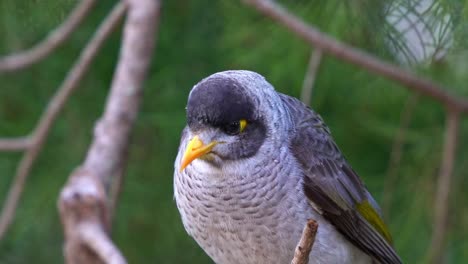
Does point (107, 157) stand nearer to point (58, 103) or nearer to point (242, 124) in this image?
point (58, 103)

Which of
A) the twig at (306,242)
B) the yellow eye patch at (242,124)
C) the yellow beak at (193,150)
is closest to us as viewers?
the twig at (306,242)

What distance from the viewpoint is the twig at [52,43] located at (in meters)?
4.94

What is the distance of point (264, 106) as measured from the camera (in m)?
3.43

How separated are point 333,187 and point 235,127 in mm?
529

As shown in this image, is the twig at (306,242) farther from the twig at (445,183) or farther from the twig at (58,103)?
the twig at (58,103)

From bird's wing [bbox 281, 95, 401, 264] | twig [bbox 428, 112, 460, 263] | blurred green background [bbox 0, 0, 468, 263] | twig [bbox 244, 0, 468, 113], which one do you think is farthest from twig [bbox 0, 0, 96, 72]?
twig [bbox 428, 112, 460, 263]

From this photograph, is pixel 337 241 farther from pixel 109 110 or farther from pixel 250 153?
pixel 109 110

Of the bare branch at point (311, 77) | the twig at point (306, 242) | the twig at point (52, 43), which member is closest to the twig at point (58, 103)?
the twig at point (52, 43)

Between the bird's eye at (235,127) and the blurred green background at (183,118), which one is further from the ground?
the bird's eye at (235,127)

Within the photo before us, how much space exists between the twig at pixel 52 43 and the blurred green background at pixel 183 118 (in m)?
0.12

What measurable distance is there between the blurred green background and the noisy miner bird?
1292 mm

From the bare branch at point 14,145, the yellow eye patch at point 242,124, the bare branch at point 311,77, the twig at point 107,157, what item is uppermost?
the yellow eye patch at point 242,124

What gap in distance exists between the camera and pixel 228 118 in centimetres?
330

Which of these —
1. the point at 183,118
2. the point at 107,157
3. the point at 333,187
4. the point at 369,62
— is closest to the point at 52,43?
the point at 183,118
